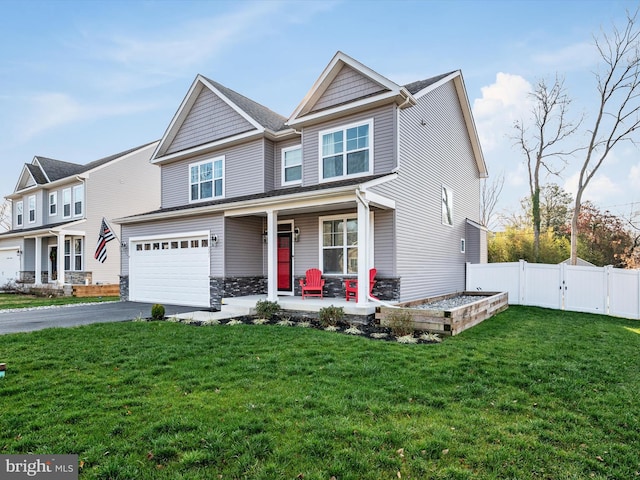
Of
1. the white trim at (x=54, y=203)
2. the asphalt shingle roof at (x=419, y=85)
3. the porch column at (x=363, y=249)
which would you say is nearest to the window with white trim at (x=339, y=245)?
the porch column at (x=363, y=249)

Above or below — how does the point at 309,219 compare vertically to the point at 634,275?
above

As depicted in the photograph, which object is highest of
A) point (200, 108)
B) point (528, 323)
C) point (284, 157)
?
point (200, 108)

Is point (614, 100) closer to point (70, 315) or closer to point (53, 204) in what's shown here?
point (70, 315)

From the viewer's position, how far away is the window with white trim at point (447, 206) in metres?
13.6

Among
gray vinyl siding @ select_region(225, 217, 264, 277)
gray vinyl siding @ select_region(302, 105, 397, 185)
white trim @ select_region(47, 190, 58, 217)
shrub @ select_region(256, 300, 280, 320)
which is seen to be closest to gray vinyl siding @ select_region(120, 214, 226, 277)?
gray vinyl siding @ select_region(225, 217, 264, 277)

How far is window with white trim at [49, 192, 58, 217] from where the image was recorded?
841 inches

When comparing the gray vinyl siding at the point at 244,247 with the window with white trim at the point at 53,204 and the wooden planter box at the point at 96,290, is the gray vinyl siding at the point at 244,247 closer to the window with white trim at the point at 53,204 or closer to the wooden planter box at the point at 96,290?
the wooden planter box at the point at 96,290

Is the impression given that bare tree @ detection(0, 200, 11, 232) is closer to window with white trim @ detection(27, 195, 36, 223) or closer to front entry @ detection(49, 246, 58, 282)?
window with white trim @ detection(27, 195, 36, 223)

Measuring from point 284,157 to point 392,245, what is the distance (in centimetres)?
530

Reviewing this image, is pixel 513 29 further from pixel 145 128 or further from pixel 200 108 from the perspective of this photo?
pixel 145 128

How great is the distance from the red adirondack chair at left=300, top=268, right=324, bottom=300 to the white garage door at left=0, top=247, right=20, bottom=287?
69.7 ft

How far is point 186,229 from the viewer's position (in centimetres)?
1271

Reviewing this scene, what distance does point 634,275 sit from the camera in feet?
34.8

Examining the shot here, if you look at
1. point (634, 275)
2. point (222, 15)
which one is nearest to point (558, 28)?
point (634, 275)
